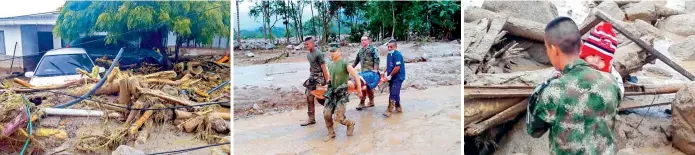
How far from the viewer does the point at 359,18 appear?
4109 mm

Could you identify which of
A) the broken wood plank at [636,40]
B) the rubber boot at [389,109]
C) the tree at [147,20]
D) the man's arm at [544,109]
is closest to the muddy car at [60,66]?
the tree at [147,20]

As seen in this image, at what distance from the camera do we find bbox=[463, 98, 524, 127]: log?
3.80 metres

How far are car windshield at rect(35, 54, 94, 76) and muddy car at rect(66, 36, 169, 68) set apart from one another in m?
0.07

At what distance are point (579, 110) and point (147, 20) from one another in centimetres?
315

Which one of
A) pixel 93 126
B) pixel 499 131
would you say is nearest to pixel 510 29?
pixel 499 131

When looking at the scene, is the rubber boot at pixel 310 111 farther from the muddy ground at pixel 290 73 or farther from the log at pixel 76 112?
the log at pixel 76 112

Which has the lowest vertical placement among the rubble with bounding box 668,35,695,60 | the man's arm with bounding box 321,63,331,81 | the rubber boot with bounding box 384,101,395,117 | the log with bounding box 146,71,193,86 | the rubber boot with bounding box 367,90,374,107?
the rubber boot with bounding box 384,101,395,117

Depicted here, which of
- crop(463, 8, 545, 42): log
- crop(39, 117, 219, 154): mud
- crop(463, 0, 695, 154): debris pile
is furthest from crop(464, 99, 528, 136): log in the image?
crop(39, 117, 219, 154): mud

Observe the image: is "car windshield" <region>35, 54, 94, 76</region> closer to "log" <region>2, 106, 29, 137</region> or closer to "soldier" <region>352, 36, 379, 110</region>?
"log" <region>2, 106, 29, 137</region>

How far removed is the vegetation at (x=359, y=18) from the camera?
4.03m

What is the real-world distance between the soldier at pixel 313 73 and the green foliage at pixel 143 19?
0.67 m

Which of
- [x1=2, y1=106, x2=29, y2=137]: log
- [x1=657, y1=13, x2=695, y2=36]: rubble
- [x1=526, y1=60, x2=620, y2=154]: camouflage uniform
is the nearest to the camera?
[x1=526, y1=60, x2=620, y2=154]: camouflage uniform

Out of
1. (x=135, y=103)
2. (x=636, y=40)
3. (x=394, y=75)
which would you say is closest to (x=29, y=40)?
(x=135, y=103)

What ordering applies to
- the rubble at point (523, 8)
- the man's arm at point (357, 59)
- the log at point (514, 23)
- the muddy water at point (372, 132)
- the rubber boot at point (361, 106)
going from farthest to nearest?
the rubble at point (523, 8) → the log at point (514, 23) → the rubber boot at point (361, 106) → the man's arm at point (357, 59) → the muddy water at point (372, 132)
